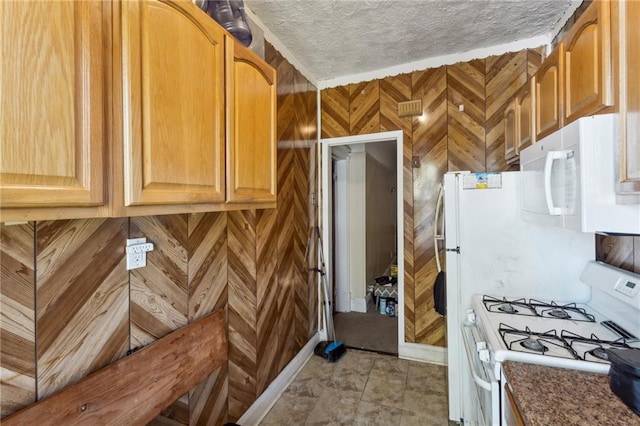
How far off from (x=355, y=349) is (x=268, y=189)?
7.32ft

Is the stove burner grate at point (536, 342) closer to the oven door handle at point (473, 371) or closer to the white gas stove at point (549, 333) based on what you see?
the white gas stove at point (549, 333)

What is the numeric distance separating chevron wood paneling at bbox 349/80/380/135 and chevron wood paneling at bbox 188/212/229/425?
1.84 metres

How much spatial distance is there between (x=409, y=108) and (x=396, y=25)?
78 centimetres

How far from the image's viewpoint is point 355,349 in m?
3.01

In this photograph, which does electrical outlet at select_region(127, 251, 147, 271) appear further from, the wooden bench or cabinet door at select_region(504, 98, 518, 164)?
cabinet door at select_region(504, 98, 518, 164)

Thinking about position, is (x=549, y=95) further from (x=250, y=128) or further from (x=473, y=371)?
(x=250, y=128)

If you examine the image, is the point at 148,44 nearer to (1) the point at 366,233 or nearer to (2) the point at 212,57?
(2) the point at 212,57

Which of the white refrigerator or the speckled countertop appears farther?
the white refrigerator

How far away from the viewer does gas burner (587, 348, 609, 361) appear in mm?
1102

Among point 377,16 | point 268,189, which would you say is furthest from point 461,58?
point 268,189

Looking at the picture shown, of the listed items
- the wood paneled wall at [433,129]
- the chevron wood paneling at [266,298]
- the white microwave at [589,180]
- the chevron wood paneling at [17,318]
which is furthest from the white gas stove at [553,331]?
the chevron wood paneling at [17,318]

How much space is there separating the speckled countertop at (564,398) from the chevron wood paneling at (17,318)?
148 centimetres

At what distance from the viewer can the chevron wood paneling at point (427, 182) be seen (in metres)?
2.73

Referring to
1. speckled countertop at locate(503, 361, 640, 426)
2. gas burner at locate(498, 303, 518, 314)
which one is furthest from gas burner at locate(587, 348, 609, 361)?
gas burner at locate(498, 303, 518, 314)
